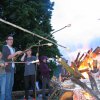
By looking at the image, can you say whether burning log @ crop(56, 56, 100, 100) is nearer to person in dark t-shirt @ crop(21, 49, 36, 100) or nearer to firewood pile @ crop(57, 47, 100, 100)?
firewood pile @ crop(57, 47, 100, 100)

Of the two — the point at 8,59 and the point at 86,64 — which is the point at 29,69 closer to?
the point at 8,59

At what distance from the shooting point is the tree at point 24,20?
58.7ft

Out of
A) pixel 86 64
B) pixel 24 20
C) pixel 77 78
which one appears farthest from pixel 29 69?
pixel 24 20

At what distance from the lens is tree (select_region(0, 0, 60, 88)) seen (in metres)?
17.9

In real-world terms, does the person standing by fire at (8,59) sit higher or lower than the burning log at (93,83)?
higher

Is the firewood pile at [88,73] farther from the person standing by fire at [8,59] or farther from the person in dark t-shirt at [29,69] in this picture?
the person in dark t-shirt at [29,69]

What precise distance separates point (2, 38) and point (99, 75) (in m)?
13.7

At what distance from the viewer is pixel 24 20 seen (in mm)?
18125

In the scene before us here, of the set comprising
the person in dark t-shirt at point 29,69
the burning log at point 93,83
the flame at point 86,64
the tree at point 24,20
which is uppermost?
the tree at point 24,20

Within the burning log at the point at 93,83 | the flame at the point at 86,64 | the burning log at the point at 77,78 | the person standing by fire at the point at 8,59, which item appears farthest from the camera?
the person standing by fire at the point at 8,59

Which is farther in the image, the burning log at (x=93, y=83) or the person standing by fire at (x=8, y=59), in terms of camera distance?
the person standing by fire at (x=8, y=59)

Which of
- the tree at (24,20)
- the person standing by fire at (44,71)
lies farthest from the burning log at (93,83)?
the tree at (24,20)

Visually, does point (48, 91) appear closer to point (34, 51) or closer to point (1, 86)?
point (1, 86)

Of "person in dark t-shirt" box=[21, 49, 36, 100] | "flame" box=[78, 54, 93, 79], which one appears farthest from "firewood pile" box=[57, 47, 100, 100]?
"person in dark t-shirt" box=[21, 49, 36, 100]
